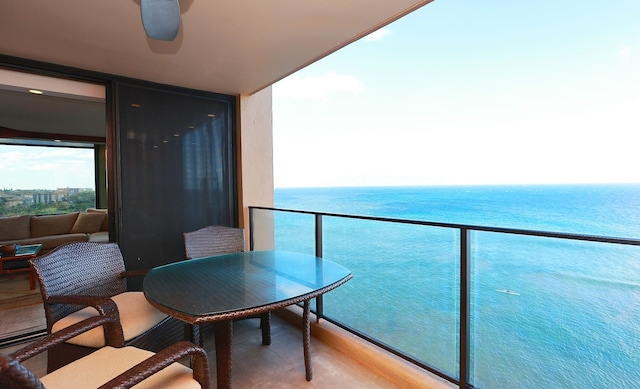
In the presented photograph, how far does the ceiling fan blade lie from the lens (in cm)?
137

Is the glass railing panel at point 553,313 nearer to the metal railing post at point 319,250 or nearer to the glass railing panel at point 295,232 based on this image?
the metal railing post at point 319,250

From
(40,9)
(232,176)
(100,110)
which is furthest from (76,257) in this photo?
(100,110)

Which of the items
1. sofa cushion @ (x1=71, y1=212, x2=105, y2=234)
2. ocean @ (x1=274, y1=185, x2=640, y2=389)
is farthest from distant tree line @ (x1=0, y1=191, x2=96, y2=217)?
ocean @ (x1=274, y1=185, x2=640, y2=389)

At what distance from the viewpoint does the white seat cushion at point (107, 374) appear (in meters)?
1.13

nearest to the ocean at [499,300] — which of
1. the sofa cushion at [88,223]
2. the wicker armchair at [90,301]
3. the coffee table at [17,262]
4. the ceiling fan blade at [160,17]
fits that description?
the wicker armchair at [90,301]

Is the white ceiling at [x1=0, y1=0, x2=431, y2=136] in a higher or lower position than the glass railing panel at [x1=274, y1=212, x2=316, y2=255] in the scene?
higher

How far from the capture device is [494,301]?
1.60 meters

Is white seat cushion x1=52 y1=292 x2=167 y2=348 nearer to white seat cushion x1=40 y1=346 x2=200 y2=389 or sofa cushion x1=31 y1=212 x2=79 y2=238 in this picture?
white seat cushion x1=40 y1=346 x2=200 y2=389

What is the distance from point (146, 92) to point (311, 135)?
13.1 m

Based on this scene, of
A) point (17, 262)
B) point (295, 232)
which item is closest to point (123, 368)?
point (295, 232)

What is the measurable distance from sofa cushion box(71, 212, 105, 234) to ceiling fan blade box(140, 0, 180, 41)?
545 centimetres

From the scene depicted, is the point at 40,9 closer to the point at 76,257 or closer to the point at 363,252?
the point at 76,257

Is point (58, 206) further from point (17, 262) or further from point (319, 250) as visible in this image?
point (319, 250)

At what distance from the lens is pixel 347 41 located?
2.22 meters
